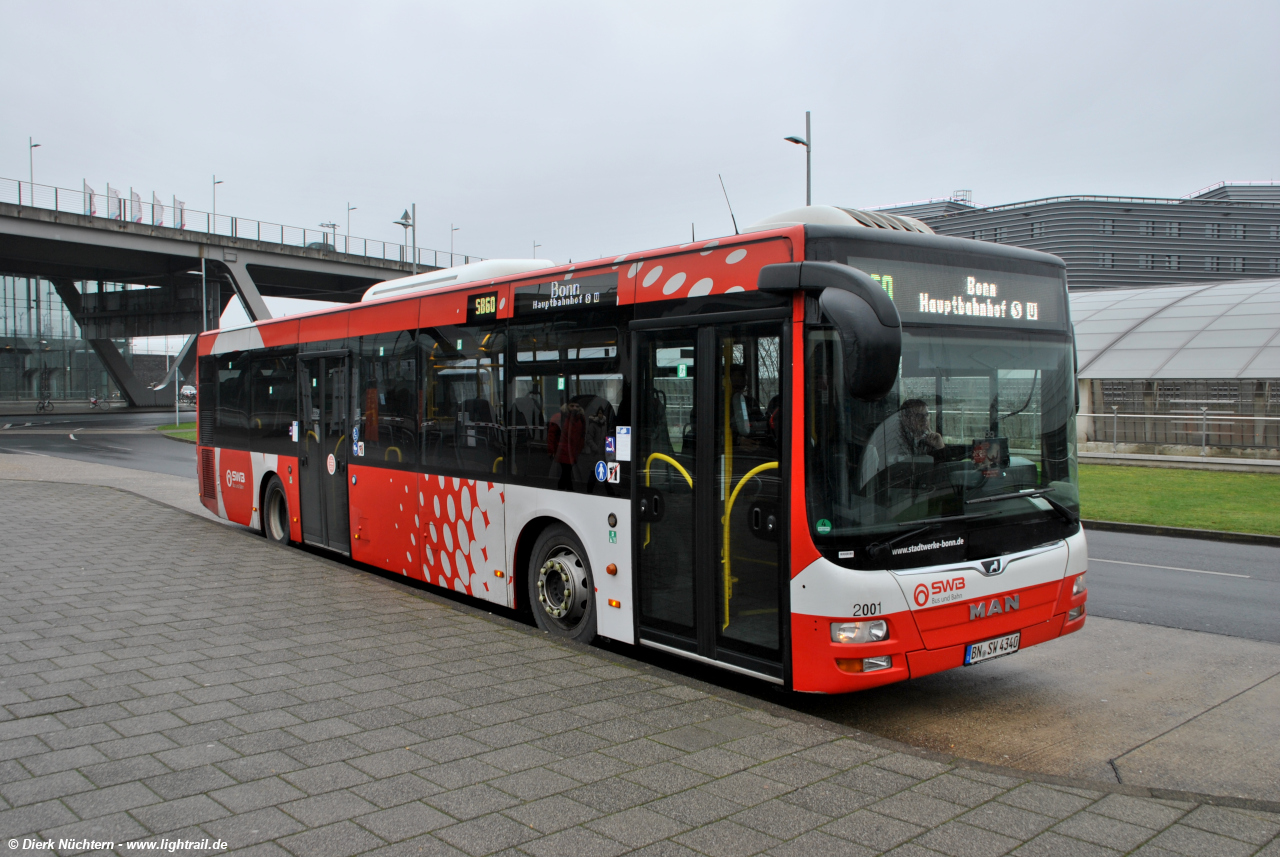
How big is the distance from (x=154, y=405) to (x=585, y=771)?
279ft

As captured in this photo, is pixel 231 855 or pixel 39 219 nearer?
pixel 231 855

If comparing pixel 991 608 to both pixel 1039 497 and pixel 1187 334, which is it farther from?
pixel 1187 334

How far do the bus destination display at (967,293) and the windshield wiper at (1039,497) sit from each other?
1028 mm

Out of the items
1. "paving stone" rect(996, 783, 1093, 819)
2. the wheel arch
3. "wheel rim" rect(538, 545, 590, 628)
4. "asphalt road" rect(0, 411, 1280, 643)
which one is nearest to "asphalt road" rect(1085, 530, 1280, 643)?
"asphalt road" rect(0, 411, 1280, 643)

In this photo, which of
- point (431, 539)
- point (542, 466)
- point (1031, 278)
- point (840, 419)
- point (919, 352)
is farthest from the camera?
point (431, 539)

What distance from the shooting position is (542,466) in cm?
715

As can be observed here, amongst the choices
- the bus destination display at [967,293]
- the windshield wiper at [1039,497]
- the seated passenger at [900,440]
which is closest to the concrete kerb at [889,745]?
the seated passenger at [900,440]

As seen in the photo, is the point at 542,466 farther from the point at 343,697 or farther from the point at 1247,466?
the point at 1247,466

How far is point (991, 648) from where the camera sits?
551cm

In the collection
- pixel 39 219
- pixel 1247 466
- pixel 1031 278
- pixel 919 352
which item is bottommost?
pixel 1247 466

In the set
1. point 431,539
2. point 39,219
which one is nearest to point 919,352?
point 431,539

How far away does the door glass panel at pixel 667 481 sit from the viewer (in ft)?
19.3

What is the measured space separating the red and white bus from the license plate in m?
0.01

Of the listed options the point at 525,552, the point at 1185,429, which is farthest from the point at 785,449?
the point at 1185,429
